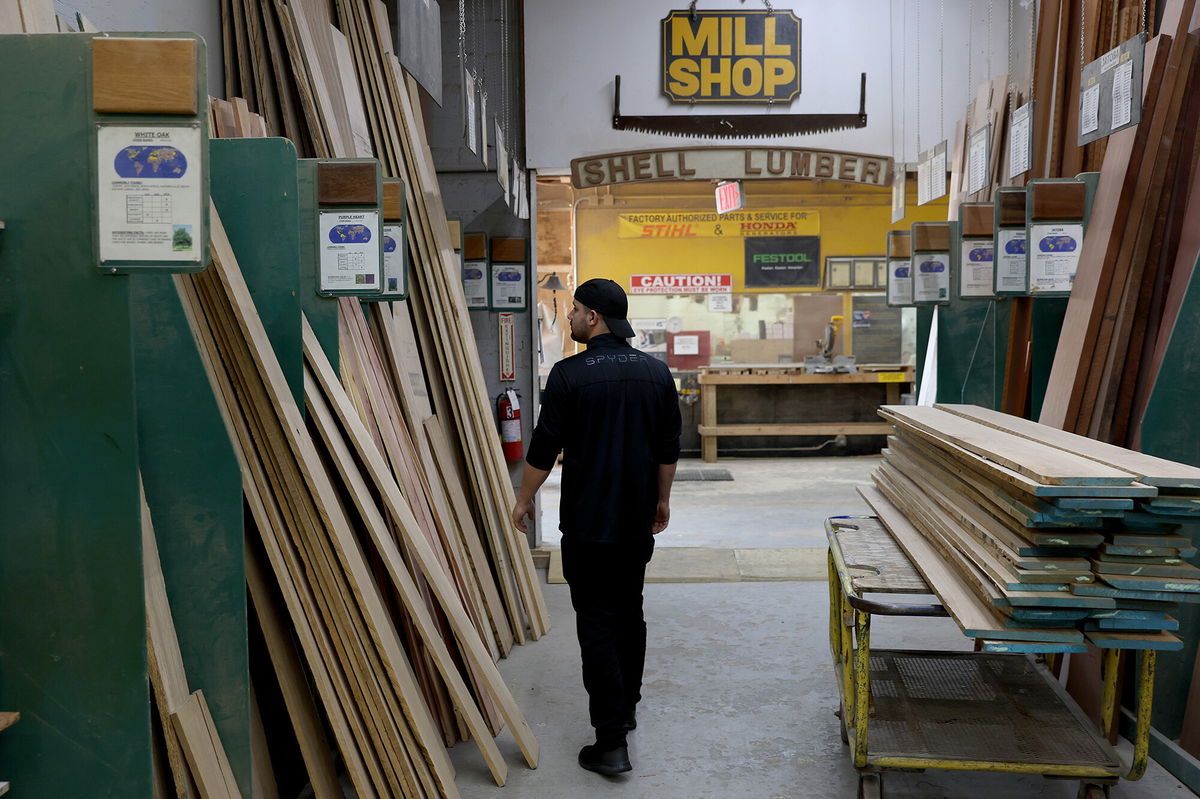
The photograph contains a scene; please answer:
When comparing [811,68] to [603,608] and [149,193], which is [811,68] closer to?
[603,608]

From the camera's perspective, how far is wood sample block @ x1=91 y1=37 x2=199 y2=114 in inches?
62.4

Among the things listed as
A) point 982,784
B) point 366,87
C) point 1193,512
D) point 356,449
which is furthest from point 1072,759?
point 366,87

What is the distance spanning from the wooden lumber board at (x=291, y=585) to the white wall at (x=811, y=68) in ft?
13.9

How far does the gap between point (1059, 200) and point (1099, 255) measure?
0.28 m

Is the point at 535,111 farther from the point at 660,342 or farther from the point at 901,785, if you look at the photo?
the point at 660,342

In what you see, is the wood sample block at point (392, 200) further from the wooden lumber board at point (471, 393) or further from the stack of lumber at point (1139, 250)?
the stack of lumber at point (1139, 250)

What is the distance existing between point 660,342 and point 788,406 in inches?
88.5

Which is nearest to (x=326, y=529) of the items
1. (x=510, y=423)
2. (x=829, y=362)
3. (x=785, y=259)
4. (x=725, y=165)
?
(x=510, y=423)

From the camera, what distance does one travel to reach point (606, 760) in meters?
3.24

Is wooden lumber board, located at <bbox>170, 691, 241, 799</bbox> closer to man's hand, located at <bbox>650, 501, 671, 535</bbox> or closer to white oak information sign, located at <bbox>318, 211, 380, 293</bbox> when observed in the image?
white oak information sign, located at <bbox>318, 211, 380, 293</bbox>

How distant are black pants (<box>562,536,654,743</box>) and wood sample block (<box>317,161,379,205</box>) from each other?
4.19 ft

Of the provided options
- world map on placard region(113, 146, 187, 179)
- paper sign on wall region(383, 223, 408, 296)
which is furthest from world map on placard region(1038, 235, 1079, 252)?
world map on placard region(113, 146, 187, 179)

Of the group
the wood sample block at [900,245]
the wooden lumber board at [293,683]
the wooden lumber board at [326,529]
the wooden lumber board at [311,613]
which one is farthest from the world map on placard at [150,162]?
the wood sample block at [900,245]

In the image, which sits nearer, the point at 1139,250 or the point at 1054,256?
the point at 1139,250
